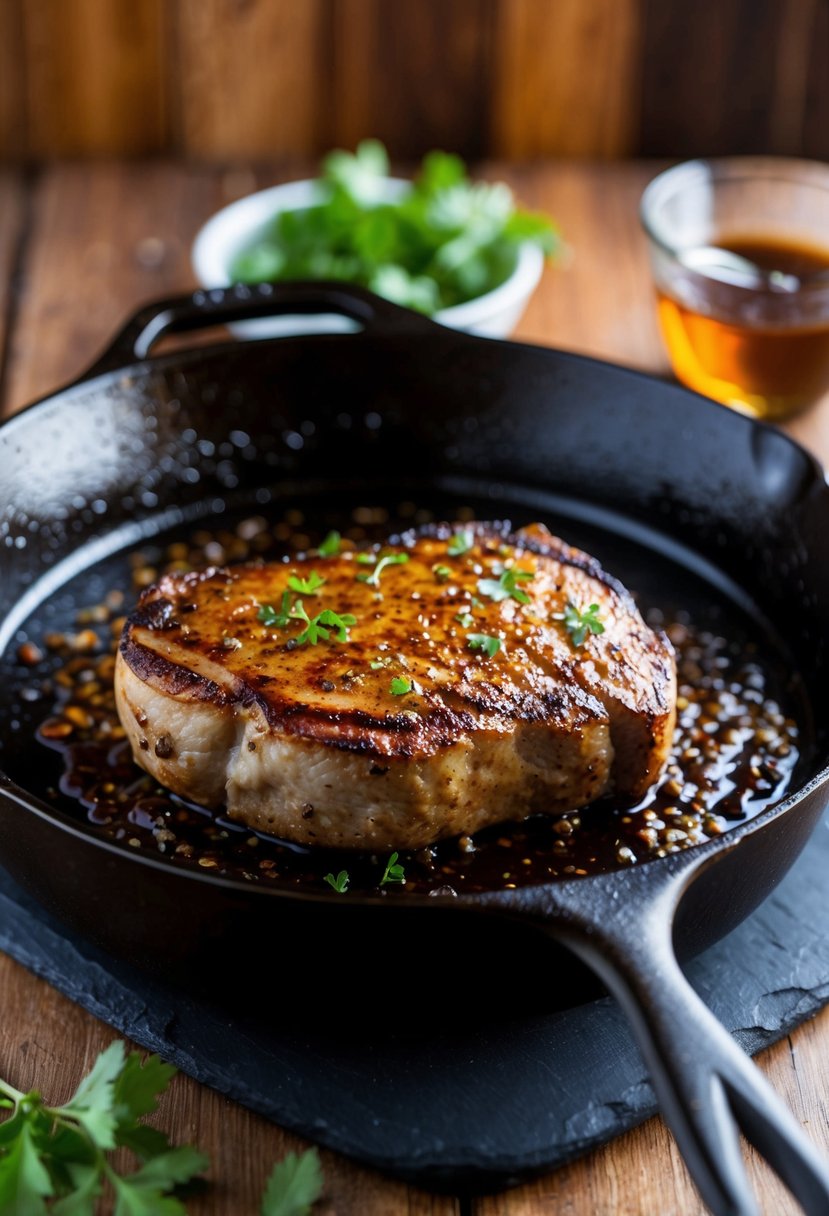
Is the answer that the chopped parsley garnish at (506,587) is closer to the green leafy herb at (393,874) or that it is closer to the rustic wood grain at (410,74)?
the green leafy herb at (393,874)

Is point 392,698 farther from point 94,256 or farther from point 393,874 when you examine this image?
point 94,256

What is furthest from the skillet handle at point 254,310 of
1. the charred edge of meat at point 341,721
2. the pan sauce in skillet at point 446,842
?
the charred edge of meat at point 341,721

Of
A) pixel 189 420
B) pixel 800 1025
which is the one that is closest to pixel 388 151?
pixel 189 420

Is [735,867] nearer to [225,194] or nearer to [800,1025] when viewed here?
[800,1025]

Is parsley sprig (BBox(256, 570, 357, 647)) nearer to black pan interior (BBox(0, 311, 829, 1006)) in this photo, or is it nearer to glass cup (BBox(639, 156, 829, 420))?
black pan interior (BBox(0, 311, 829, 1006))

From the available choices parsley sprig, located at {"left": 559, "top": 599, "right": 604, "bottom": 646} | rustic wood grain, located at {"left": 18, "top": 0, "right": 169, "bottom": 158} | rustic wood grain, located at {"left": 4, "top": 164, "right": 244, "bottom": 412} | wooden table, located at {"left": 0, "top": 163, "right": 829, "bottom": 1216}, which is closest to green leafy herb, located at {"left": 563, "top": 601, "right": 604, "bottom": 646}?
parsley sprig, located at {"left": 559, "top": 599, "right": 604, "bottom": 646}

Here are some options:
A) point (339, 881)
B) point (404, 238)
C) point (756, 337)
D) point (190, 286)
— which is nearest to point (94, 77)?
point (190, 286)
